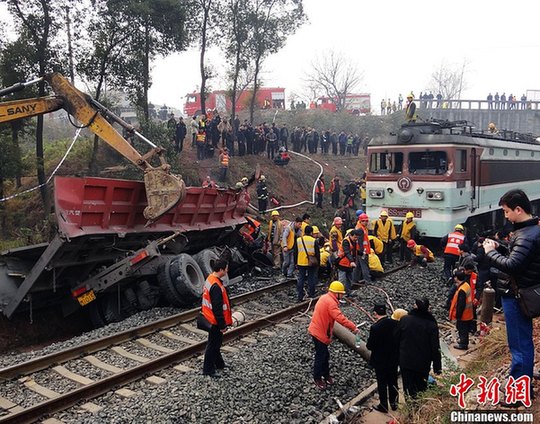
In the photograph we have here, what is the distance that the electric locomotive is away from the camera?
13016 millimetres

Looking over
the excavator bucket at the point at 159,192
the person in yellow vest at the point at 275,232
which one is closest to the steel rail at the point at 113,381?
the excavator bucket at the point at 159,192

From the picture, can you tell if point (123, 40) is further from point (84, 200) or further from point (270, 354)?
point (270, 354)

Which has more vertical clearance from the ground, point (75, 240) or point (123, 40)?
point (123, 40)

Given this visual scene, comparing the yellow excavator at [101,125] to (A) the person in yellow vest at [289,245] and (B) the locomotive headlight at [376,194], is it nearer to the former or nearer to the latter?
(A) the person in yellow vest at [289,245]

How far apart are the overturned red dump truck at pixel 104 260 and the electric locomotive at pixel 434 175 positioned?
5.73 meters

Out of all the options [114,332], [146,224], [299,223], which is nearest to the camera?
[114,332]

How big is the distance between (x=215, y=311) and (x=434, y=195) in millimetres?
8559

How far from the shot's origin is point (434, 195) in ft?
42.7

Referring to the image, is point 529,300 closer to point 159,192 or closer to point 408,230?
point 159,192

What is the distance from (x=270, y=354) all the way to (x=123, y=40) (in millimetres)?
13816

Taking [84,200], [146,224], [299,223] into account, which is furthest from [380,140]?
[84,200]

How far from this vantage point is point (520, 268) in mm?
3889

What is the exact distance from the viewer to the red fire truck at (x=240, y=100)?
3322 cm

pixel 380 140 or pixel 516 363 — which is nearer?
pixel 516 363
